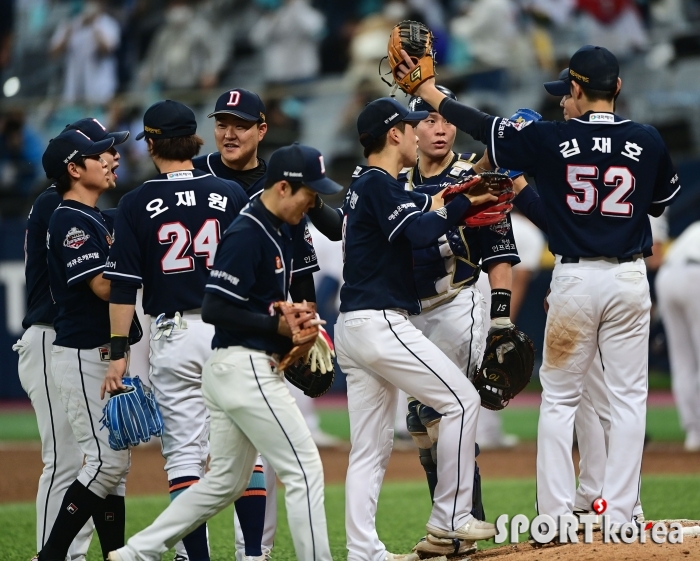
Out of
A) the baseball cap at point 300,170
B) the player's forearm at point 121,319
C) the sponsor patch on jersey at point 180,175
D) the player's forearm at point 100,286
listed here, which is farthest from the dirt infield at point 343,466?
the baseball cap at point 300,170

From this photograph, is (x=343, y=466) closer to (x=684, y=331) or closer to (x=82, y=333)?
(x=684, y=331)

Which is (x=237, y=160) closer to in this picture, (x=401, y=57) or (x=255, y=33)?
(x=401, y=57)

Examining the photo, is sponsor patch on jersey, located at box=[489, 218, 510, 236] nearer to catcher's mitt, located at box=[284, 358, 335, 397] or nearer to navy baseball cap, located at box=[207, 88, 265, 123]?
catcher's mitt, located at box=[284, 358, 335, 397]

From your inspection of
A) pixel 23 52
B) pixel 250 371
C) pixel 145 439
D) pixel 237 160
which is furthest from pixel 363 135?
pixel 23 52

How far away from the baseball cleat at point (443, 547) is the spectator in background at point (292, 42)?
1124 cm

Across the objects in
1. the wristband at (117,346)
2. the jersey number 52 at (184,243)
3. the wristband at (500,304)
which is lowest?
the wristband at (117,346)

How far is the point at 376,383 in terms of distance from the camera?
533cm

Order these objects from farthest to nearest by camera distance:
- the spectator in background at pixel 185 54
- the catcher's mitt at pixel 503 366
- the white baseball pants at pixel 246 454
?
the spectator in background at pixel 185 54
the catcher's mitt at pixel 503 366
the white baseball pants at pixel 246 454

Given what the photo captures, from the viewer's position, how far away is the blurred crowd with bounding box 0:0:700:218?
13.5 m

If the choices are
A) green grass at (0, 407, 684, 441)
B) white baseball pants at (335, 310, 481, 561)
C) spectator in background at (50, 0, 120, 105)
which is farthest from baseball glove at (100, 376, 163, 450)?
spectator in background at (50, 0, 120, 105)

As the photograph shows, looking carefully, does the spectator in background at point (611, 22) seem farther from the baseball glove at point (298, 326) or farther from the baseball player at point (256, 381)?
the baseball glove at point (298, 326)

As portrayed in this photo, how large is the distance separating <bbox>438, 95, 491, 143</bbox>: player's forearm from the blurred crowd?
24.8 ft

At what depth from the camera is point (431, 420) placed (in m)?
5.55

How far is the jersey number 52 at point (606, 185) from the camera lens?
5.22 metres
